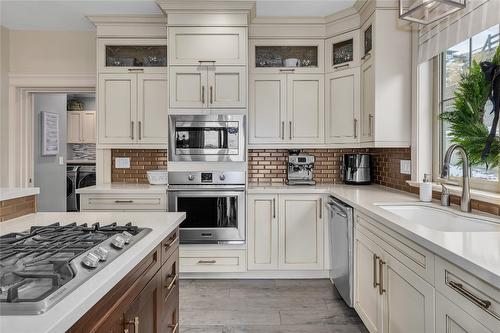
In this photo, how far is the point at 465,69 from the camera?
95.2 inches

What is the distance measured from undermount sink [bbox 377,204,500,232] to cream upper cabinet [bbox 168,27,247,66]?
1.92 m

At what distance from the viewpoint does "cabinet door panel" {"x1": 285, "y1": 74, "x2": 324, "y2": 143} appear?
11.9ft

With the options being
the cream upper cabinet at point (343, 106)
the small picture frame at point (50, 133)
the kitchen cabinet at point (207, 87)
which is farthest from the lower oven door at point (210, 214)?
the small picture frame at point (50, 133)

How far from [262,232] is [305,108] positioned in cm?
132

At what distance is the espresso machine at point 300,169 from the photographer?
3.69 meters

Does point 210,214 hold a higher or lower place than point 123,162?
lower

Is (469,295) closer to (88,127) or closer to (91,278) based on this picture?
(91,278)

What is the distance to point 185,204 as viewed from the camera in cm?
334

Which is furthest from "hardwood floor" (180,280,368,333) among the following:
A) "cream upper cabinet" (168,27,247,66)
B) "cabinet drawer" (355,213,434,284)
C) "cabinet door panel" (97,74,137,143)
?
"cream upper cabinet" (168,27,247,66)

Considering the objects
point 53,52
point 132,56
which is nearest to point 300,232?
point 132,56

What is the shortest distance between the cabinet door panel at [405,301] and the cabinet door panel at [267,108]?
6.44 ft

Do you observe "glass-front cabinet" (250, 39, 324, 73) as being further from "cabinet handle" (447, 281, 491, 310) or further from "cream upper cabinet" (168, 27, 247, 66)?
"cabinet handle" (447, 281, 491, 310)

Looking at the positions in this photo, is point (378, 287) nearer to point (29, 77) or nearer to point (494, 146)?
point (494, 146)

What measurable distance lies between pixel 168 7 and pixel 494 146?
284 cm
